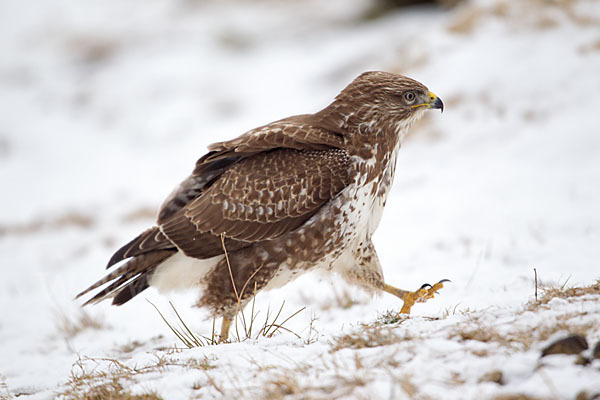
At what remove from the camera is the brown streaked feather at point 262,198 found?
3.98 meters

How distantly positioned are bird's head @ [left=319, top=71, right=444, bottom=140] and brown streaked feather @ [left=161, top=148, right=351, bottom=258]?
312 millimetres

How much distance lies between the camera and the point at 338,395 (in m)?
2.47

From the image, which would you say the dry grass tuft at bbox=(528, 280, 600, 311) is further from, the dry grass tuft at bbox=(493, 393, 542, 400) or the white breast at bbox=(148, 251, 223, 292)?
the white breast at bbox=(148, 251, 223, 292)

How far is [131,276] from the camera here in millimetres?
4457

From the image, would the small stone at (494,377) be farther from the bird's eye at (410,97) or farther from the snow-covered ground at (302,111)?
the bird's eye at (410,97)

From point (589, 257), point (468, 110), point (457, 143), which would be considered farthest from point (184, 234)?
point (468, 110)

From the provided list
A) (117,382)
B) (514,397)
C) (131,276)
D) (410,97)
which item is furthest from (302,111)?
(514,397)

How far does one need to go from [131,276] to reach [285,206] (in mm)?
1427

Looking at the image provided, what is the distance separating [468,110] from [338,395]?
827 centimetres

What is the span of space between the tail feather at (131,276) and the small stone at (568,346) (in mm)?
2820

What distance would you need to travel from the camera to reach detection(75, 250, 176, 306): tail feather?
14.3 ft

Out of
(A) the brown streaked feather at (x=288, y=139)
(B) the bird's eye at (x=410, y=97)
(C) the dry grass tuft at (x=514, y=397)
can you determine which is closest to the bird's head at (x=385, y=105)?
(B) the bird's eye at (x=410, y=97)

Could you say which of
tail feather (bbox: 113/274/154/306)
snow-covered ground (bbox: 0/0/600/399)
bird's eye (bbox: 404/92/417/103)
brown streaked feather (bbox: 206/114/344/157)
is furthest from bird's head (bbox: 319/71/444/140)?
tail feather (bbox: 113/274/154/306)

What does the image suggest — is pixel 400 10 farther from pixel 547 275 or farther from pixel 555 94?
pixel 547 275
